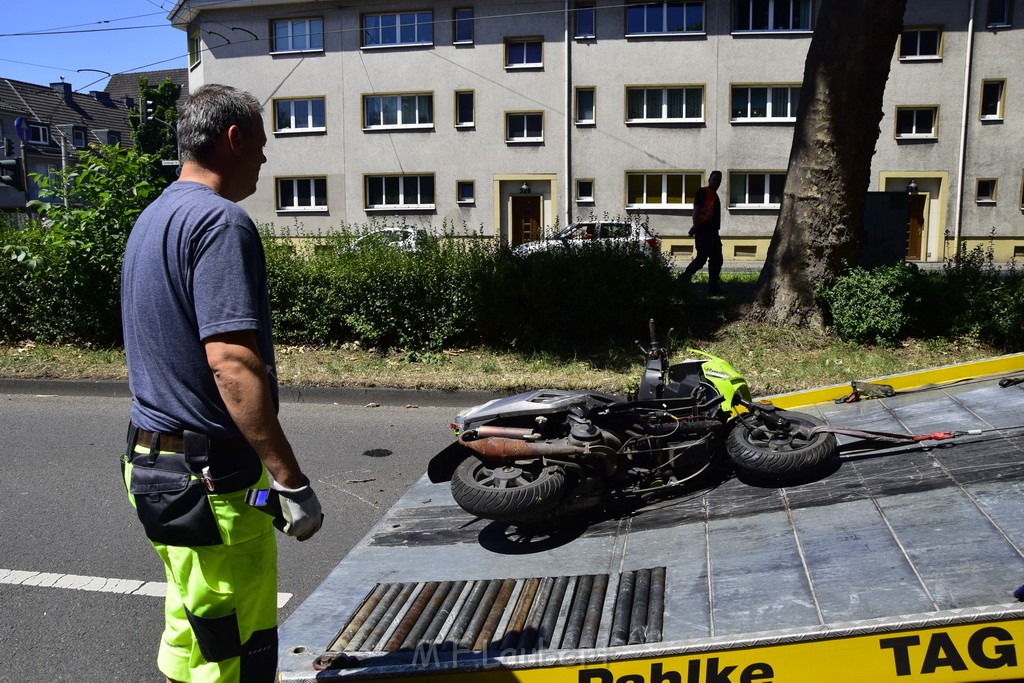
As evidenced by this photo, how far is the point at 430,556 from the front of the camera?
14.2 feet

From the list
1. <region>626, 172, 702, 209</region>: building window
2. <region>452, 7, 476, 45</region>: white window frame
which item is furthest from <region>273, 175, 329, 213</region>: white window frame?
<region>626, 172, 702, 209</region>: building window

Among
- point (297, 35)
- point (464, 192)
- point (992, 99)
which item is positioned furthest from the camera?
point (297, 35)

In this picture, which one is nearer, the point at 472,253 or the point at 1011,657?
the point at 1011,657

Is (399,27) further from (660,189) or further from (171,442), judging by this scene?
(171,442)

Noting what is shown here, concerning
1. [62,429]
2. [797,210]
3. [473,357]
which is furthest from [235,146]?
[797,210]

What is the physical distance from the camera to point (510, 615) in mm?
3588

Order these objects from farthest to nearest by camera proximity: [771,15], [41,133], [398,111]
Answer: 1. [41,133]
2. [398,111]
3. [771,15]

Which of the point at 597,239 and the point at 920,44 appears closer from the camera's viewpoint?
the point at 597,239

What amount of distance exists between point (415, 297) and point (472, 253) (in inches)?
37.0

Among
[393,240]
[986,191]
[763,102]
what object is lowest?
[393,240]

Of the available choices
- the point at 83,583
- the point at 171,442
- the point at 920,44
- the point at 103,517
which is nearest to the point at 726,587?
the point at 171,442

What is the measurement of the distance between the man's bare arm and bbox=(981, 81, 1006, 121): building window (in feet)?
112

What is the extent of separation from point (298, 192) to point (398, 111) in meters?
5.24

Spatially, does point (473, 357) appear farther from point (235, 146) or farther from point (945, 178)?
point (945, 178)
